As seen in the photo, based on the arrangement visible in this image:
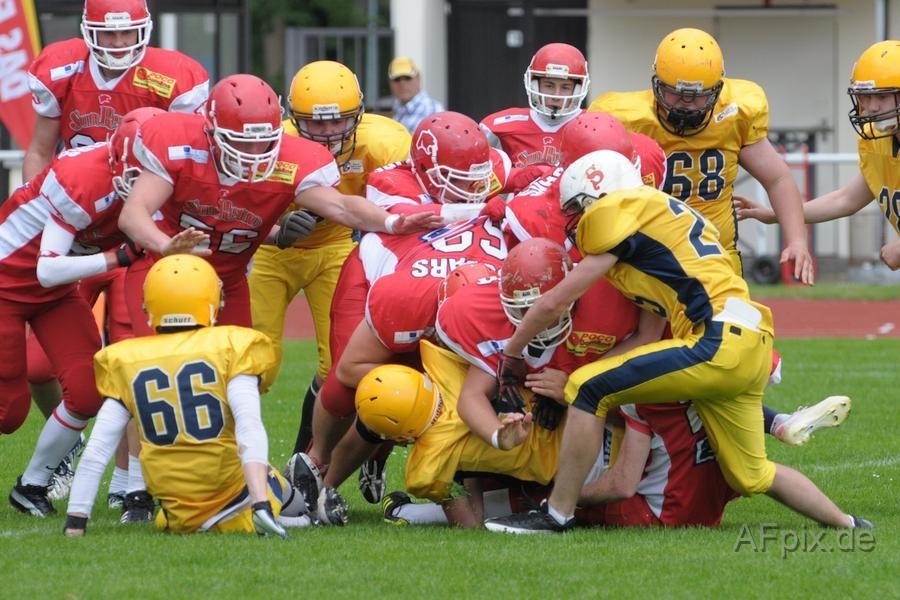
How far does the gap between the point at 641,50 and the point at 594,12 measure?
2.32ft

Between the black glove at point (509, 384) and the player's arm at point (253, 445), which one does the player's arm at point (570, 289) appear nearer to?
the black glove at point (509, 384)

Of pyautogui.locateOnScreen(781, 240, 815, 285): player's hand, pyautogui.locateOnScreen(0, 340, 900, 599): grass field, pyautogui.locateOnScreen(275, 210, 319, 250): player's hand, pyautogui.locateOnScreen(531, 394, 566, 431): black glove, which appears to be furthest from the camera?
pyautogui.locateOnScreen(275, 210, 319, 250): player's hand

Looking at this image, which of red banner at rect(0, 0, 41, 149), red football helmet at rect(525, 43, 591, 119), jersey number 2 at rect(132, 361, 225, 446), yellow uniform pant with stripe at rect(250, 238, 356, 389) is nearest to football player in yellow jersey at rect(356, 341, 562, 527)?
jersey number 2 at rect(132, 361, 225, 446)

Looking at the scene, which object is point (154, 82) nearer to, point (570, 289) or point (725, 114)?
point (570, 289)

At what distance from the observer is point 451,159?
19.9 feet

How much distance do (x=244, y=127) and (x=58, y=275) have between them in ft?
2.99

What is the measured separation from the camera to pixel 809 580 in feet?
14.6

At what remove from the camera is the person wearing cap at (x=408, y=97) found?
44.2 feet

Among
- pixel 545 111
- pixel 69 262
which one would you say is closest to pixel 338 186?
pixel 545 111

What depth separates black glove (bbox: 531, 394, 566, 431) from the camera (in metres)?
5.44

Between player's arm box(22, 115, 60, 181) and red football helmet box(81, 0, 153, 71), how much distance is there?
41 centimetres

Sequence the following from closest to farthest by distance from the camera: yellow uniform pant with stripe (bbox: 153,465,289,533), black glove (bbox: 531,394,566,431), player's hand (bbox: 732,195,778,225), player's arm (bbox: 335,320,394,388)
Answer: yellow uniform pant with stripe (bbox: 153,465,289,533) → black glove (bbox: 531,394,566,431) → player's arm (bbox: 335,320,394,388) → player's hand (bbox: 732,195,778,225)

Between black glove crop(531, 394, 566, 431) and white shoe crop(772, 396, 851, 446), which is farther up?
black glove crop(531, 394, 566, 431)

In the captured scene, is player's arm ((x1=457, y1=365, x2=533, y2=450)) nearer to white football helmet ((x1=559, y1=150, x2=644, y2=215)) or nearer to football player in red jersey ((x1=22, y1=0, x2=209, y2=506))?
white football helmet ((x1=559, y1=150, x2=644, y2=215))
